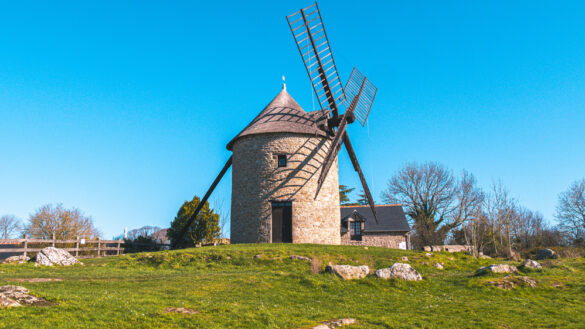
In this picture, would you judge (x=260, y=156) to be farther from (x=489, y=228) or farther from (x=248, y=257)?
(x=489, y=228)

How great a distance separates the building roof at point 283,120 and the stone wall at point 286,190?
0.36 m

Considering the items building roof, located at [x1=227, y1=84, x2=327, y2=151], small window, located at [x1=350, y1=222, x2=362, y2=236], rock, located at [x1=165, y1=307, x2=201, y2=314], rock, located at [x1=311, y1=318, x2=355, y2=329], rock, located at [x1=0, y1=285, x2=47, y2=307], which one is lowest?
rock, located at [x1=311, y1=318, x2=355, y2=329]

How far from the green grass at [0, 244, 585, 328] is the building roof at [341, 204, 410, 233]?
65.9 ft

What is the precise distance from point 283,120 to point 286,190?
15.3ft

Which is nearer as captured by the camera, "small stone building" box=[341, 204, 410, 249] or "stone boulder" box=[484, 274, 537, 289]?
"stone boulder" box=[484, 274, 537, 289]

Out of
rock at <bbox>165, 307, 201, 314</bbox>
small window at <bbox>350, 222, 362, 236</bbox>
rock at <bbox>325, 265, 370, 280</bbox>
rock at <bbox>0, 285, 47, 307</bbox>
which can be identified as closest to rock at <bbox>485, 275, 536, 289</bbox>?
rock at <bbox>325, 265, 370, 280</bbox>

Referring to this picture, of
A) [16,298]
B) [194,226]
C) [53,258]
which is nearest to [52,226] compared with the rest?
[194,226]

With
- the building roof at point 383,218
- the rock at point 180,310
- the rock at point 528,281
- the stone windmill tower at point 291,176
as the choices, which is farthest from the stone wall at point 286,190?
the rock at point 180,310

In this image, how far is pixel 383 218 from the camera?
121 ft

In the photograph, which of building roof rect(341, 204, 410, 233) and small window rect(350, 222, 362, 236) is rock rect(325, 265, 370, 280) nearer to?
building roof rect(341, 204, 410, 233)

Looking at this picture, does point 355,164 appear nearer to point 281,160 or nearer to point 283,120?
point 281,160

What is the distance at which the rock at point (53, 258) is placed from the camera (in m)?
16.8

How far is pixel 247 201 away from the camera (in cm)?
2419

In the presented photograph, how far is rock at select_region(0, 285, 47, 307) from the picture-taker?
296 inches
